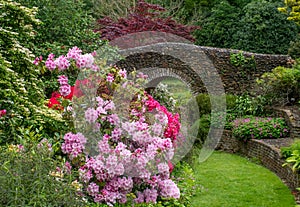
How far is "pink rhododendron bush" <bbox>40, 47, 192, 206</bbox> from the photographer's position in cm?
462

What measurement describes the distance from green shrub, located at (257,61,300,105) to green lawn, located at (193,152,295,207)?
250 centimetres

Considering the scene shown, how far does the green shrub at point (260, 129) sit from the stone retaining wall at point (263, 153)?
0.18 metres

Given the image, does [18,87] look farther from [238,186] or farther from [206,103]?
[206,103]

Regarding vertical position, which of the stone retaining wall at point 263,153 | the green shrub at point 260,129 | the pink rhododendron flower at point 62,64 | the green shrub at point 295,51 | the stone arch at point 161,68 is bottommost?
the stone retaining wall at point 263,153

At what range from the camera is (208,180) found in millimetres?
8203

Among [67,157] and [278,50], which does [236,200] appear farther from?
[278,50]

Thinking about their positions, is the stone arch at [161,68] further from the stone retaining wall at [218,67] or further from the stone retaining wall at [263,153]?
the stone retaining wall at [263,153]

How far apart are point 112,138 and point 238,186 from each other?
3.63 m

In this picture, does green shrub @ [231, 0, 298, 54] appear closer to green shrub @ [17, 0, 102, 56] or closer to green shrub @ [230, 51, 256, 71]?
green shrub @ [230, 51, 256, 71]

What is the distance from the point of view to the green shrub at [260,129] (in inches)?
396

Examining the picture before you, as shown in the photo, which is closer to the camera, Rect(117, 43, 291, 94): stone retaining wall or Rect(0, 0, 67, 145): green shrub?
Rect(0, 0, 67, 145): green shrub

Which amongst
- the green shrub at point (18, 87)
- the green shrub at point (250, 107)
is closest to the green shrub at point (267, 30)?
the green shrub at point (250, 107)

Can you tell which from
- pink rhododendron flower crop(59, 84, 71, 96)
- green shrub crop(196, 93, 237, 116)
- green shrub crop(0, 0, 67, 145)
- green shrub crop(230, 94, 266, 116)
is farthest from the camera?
green shrub crop(196, 93, 237, 116)

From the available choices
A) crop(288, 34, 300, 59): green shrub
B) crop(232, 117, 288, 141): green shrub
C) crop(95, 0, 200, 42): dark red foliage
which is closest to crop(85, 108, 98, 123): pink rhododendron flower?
crop(232, 117, 288, 141): green shrub
